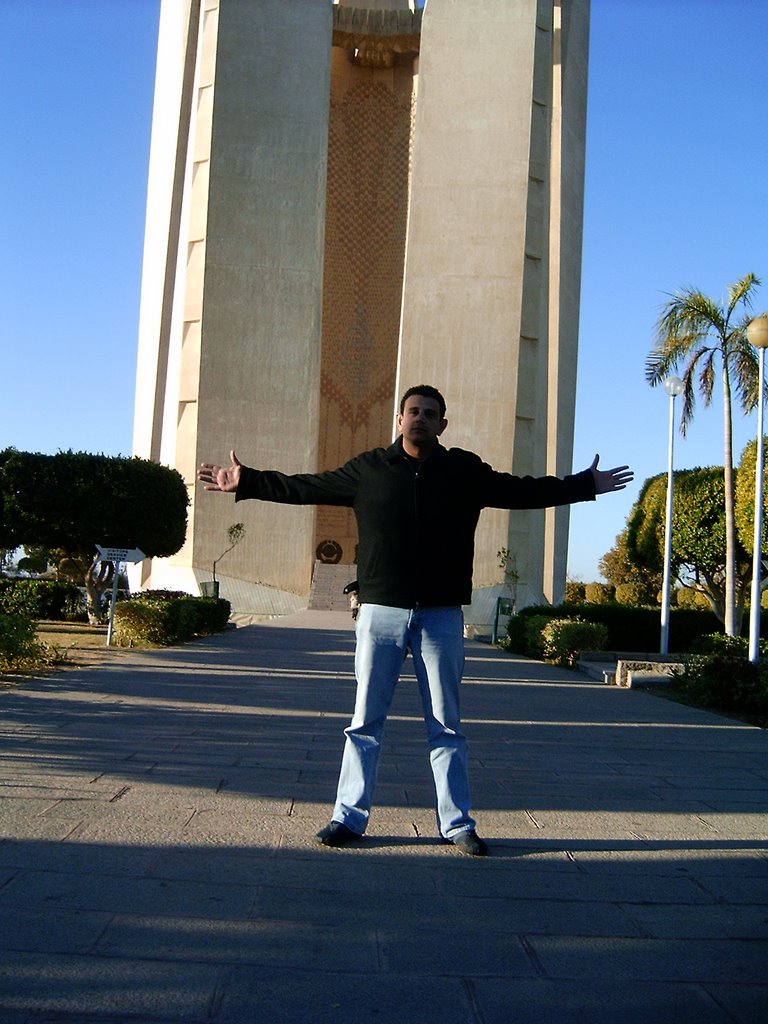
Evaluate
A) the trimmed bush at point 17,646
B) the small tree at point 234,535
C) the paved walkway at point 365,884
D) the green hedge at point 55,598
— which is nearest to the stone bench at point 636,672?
the paved walkway at point 365,884

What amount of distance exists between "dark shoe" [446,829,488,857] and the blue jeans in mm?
37

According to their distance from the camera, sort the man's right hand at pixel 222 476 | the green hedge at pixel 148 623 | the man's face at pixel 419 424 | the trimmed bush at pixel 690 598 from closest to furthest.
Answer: the man's face at pixel 419 424 → the man's right hand at pixel 222 476 → the green hedge at pixel 148 623 → the trimmed bush at pixel 690 598

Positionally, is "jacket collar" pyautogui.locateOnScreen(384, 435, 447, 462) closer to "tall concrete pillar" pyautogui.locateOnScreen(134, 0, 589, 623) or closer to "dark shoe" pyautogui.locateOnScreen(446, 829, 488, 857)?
"dark shoe" pyautogui.locateOnScreen(446, 829, 488, 857)

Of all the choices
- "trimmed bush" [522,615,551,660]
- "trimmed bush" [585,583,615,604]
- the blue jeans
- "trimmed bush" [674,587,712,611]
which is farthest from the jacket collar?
"trimmed bush" [585,583,615,604]

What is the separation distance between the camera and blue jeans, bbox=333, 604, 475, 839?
4129mm

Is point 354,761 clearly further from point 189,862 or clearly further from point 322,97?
point 322,97

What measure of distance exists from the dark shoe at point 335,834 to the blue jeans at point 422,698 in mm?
36

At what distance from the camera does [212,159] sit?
115 feet

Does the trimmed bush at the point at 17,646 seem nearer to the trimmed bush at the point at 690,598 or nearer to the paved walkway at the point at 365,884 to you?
the paved walkway at the point at 365,884

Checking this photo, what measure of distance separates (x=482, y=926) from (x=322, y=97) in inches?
1395

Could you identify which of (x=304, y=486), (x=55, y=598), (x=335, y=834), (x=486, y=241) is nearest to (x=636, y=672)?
(x=304, y=486)

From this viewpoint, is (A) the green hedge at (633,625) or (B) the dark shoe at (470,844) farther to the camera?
(A) the green hedge at (633,625)

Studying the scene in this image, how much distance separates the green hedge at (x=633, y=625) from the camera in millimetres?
20188

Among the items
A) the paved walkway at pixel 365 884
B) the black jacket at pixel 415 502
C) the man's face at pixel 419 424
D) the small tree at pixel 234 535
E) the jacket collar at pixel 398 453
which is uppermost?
the small tree at pixel 234 535
